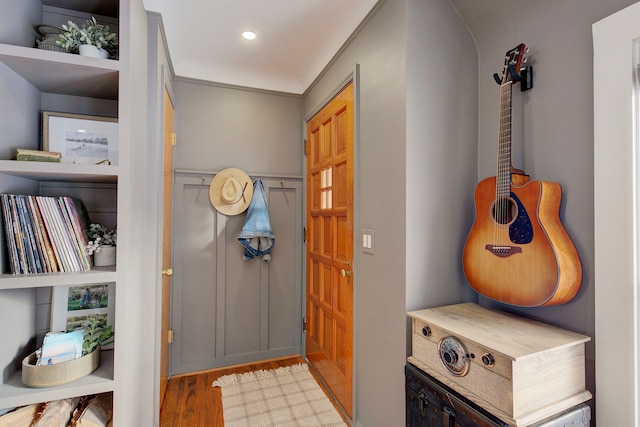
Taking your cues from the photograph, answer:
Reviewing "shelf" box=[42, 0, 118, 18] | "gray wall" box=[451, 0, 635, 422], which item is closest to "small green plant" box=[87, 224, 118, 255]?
"shelf" box=[42, 0, 118, 18]

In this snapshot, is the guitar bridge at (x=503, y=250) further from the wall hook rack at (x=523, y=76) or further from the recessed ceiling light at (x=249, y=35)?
the recessed ceiling light at (x=249, y=35)

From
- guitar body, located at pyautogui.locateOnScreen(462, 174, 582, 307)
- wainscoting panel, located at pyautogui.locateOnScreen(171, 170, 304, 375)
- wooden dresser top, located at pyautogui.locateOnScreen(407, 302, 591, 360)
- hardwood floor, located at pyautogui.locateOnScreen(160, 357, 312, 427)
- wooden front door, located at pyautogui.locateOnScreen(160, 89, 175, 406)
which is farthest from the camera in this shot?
wainscoting panel, located at pyautogui.locateOnScreen(171, 170, 304, 375)

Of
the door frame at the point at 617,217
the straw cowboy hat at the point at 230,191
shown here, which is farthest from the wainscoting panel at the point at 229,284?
the door frame at the point at 617,217

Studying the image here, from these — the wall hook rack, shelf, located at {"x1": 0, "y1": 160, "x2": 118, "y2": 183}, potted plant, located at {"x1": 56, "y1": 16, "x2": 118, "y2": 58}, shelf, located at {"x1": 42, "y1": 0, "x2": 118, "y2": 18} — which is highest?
shelf, located at {"x1": 42, "y1": 0, "x2": 118, "y2": 18}

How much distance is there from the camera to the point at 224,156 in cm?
262

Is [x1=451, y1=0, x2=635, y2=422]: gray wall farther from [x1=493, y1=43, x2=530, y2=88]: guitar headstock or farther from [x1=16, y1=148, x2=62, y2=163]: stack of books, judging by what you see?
[x1=16, y1=148, x2=62, y2=163]: stack of books

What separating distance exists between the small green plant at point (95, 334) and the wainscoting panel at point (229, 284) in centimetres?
116

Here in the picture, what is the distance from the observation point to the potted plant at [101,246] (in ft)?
4.20

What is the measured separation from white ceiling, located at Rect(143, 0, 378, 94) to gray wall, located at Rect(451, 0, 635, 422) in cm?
72

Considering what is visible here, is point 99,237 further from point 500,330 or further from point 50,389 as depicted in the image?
point 500,330

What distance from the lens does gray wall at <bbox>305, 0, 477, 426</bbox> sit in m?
1.45

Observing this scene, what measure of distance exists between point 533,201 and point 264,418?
198 cm

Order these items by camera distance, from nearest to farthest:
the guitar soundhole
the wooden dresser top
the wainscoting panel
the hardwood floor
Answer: the wooden dresser top
the guitar soundhole
the hardwood floor
the wainscoting panel

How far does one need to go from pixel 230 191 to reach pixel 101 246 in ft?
4.23
